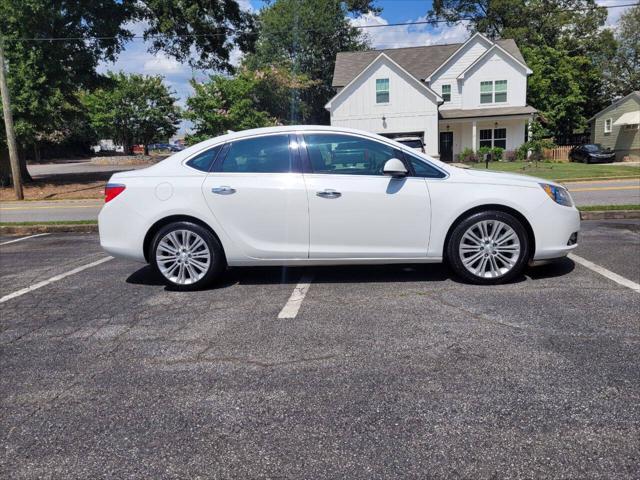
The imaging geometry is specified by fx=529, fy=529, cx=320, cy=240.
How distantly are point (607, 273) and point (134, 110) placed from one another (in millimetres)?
→ 49406

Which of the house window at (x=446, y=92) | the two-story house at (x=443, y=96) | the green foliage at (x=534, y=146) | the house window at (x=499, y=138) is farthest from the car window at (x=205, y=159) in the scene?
the house window at (x=446, y=92)

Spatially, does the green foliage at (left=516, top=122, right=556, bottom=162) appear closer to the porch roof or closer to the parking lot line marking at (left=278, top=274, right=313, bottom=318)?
the porch roof

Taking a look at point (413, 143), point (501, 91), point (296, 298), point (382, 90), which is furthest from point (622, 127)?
point (296, 298)

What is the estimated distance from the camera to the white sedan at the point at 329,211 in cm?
524

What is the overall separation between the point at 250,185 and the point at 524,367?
3.12 metres

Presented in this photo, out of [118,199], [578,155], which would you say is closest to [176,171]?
[118,199]

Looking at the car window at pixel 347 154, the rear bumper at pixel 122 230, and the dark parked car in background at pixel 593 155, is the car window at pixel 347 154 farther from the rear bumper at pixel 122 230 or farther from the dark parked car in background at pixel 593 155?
the dark parked car in background at pixel 593 155

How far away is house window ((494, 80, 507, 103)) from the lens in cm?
3375

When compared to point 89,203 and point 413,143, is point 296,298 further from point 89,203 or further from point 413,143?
point 89,203

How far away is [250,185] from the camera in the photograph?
17.6 feet

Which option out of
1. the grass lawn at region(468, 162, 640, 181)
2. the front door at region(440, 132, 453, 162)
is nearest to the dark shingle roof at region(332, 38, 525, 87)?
the front door at region(440, 132, 453, 162)

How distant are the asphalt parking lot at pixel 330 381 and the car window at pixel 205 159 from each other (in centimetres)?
129

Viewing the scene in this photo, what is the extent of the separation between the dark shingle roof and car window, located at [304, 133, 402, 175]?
99.7ft

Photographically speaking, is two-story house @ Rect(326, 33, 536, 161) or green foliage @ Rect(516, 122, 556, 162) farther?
green foliage @ Rect(516, 122, 556, 162)
